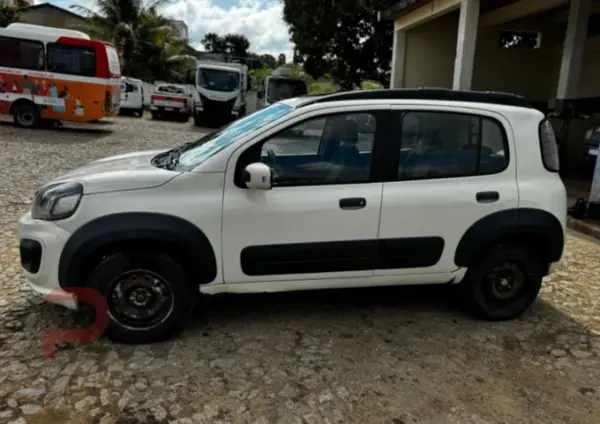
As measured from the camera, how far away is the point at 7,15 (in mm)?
25938

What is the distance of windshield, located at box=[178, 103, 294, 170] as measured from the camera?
3562 millimetres

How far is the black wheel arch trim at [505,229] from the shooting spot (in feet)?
12.2

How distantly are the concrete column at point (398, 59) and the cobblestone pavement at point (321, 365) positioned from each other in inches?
463

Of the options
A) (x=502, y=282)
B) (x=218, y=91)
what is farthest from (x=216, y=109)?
(x=502, y=282)

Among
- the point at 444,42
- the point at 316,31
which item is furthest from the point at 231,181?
the point at 316,31

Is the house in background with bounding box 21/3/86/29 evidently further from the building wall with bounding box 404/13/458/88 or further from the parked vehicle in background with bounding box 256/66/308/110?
the building wall with bounding box 404/13/458/88

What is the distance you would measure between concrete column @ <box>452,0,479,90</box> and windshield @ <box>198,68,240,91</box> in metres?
12.5

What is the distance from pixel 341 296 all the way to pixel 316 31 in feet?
65.0

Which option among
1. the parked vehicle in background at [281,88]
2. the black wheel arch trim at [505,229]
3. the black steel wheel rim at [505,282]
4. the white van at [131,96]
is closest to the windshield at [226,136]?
the black wheel arch trim at [505,229]

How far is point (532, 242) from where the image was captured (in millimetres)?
3945

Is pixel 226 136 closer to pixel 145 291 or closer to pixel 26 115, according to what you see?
pixel 145 291

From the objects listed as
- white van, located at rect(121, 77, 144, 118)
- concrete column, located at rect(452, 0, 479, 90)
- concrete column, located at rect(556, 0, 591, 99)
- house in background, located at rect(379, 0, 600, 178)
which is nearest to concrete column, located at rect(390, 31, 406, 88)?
house in background, located at rect(379, 0, 600, 178)

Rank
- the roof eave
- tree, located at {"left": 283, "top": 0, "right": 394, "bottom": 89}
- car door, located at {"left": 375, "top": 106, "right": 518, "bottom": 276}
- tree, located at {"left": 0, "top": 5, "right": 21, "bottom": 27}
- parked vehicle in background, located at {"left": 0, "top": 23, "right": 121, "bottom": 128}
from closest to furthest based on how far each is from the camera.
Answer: car door, located at {"left": 375, "top": 106, "right": 518, "bottom": 276}
the roof eave
parked vehicle in background, located at {"left": 0, "top": 23, "right": 121, "bottom": 128}
tree, located at {"left": 283, "top": 0, "right": 394, "bottom": 89}
tree, located at {"left": 0, "top": 5, "right": 21, "bottom": 27}

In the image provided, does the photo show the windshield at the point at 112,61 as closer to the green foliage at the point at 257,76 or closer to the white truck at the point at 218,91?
the white truck at the point at 218,91
